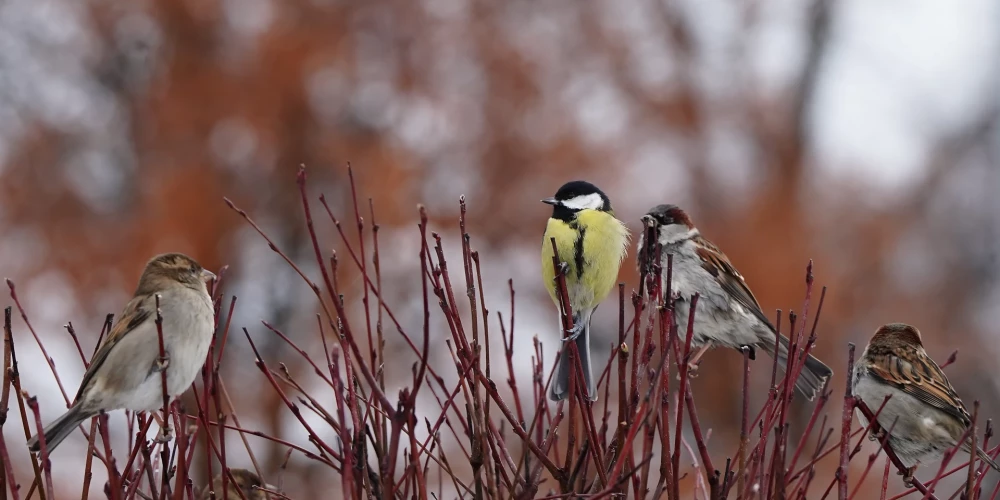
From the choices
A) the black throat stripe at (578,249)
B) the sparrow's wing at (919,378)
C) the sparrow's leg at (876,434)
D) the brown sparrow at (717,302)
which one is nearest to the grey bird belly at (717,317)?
the brown sparrow at (717,302)

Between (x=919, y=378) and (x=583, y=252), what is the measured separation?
136cm

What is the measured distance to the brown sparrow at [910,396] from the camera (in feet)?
10.2

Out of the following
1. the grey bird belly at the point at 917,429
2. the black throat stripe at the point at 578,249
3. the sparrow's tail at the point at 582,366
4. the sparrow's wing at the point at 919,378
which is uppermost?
the black throat stripe at the point at 578,249

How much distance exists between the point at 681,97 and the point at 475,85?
3079 mm

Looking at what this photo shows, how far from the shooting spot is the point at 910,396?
3.19 meters

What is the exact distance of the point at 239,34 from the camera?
32.9ft

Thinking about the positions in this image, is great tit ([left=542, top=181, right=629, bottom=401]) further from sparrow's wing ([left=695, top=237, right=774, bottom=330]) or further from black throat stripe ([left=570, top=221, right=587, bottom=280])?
sparrow's wing ([left=695, top=237, right=774, bottom=330])

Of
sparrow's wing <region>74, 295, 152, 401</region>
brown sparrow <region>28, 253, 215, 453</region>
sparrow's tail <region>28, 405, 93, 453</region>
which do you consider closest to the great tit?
brown sparrow <region>28, 253, 215, 453</region>

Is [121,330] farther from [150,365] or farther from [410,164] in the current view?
[410,164]

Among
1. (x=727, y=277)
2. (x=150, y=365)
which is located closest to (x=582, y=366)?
(x=150, y=365)

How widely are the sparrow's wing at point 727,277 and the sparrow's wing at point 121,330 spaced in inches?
98.8

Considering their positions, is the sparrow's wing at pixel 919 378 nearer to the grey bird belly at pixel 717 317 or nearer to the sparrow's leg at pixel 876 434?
the sparrow's leg at pixel 876 434

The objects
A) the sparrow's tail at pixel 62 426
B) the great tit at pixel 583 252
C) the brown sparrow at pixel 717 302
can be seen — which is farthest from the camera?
the brown sparrow at pixel 717 302

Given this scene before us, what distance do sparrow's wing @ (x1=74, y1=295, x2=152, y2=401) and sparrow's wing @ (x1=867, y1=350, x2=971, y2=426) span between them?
266 cm
